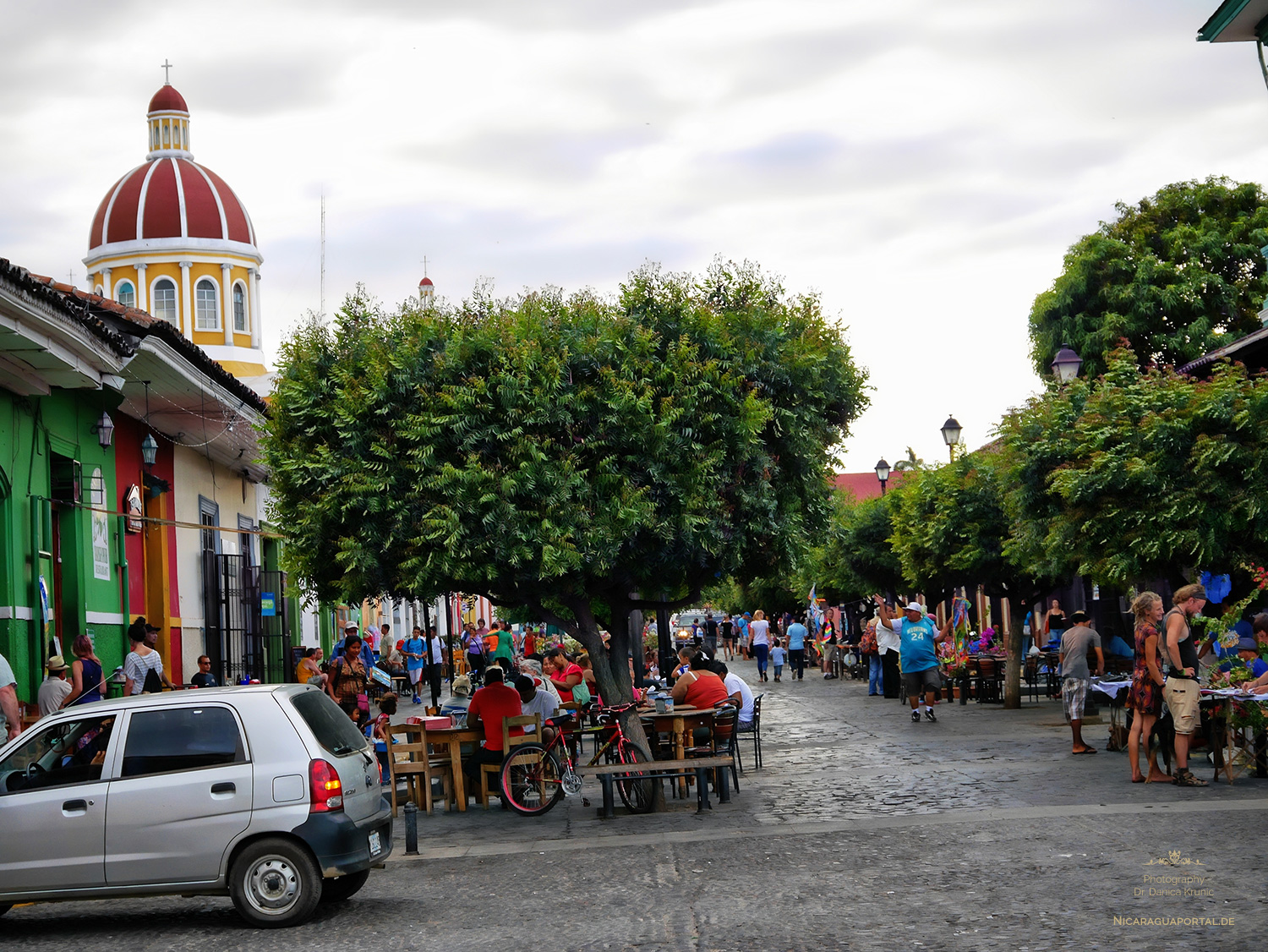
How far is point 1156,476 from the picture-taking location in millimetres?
16688

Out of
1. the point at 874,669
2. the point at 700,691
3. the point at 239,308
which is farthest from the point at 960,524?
the point at 239,308

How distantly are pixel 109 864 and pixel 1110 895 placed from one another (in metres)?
5.62

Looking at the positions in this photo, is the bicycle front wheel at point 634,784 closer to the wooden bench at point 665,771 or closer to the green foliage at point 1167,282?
the wooden bench at point 665,771

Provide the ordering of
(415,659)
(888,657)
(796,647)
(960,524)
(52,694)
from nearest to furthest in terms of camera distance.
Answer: (52,694) → (960,524) → (888,657) → (415,659) → (796,647)

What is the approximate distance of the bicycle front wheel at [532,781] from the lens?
44.7ft

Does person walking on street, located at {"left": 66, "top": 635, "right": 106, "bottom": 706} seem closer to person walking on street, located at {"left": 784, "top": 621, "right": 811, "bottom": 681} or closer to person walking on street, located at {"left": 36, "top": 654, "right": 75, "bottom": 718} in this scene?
person walking on street, located at {"left": 36, "top": 654, "right": 75, "bottom": 718}

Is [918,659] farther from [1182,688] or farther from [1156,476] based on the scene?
[1182,688]


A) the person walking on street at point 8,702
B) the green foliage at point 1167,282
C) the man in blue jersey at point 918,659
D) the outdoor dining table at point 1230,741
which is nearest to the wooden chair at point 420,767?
the person walking on street at point 8,702

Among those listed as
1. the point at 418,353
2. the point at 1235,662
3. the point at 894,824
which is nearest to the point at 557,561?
the point at 418,353

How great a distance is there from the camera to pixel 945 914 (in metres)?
7.86

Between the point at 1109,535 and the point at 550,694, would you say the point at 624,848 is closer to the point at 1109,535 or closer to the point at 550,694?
the point at 550,694

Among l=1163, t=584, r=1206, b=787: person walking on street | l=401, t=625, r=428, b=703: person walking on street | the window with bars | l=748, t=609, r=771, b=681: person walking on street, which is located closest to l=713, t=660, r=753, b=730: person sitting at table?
l=1163, t=584, r=1206, b=787: person walking on street

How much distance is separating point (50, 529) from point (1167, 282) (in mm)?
30096

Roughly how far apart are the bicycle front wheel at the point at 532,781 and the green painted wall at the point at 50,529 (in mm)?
5458
